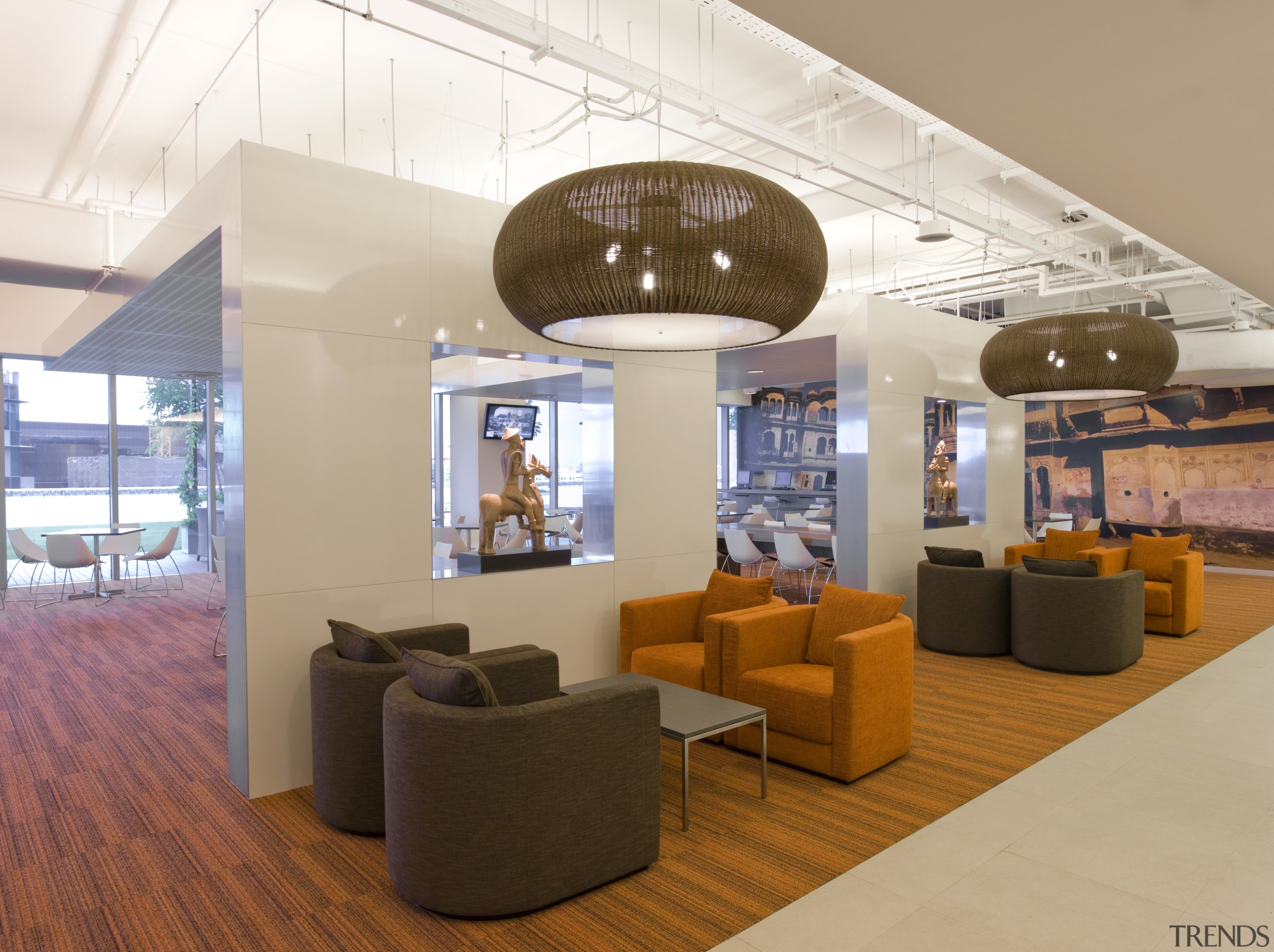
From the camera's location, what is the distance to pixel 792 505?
15.5 m

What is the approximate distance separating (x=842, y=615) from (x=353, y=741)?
282 cm

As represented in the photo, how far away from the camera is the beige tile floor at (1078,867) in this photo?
9.32ft

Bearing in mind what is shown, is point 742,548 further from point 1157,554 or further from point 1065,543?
point 1157,554

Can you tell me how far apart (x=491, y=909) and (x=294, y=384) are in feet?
9.01

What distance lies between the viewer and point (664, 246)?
113 inches

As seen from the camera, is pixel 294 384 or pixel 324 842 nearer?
pixel 324 842

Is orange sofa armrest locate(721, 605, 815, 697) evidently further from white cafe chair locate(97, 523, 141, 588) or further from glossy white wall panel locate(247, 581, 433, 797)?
white cafe chair locate(97, 523, 141, 588)

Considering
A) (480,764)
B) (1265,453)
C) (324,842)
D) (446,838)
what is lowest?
(324,842)

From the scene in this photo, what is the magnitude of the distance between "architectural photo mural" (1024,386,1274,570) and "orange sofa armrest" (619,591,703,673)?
10.4 meters

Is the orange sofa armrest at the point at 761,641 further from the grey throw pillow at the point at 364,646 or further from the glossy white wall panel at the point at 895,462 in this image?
the glossy white wall panel at the point at 895,462

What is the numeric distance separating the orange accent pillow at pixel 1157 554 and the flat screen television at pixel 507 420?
8.58m

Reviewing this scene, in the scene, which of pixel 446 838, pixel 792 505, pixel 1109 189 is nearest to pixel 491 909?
pixel 446 838

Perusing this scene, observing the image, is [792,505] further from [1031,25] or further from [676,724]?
[1031,25]

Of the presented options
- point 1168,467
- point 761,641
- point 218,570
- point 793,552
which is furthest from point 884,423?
point 1168,467
